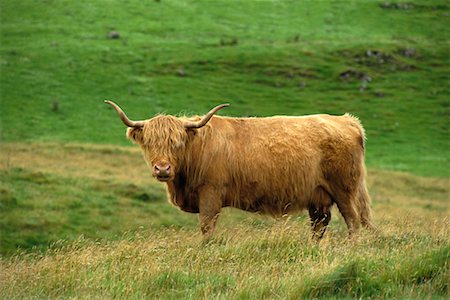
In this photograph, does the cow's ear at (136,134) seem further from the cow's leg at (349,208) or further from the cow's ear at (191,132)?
the cow's leg at (349,208)

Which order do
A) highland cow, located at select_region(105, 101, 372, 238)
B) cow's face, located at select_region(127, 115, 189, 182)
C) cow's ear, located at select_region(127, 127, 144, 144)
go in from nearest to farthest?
cow's face, located at select_region(127, 115, 189, 182), highland cow, located at select_region(105, 101, 372, 238), cow's ear, located at select_region(127, 127, 144, 144)

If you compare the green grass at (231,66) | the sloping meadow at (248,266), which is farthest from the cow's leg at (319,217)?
the green grass at (231,66)

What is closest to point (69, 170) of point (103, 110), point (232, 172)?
point (103, 110)

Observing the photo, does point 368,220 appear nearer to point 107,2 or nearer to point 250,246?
point 250,246

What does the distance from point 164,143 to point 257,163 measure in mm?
1487

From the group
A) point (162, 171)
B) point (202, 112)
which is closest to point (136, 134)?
point (162, 171)

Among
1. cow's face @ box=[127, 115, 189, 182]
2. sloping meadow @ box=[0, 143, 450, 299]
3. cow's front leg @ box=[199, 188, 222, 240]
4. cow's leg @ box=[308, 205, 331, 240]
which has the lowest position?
cow's leg @ box=[308, 205, 331, 240]

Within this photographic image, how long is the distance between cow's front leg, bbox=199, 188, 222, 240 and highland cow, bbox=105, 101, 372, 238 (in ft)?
0.05

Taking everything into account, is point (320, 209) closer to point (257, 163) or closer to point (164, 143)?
point (257, 163)

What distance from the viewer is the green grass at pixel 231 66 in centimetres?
4222

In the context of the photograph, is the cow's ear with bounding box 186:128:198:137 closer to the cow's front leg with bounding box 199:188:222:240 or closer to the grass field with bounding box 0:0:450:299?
the cow's front leg with bounding box 199:188:222:240

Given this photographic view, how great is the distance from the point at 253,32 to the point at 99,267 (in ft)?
180

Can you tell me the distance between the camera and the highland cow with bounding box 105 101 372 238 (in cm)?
1176

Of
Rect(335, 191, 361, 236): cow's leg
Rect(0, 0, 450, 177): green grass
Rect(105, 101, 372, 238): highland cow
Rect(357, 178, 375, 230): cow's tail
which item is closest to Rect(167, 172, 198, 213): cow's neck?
Rect(105, 101, 372, 238): highland cow
